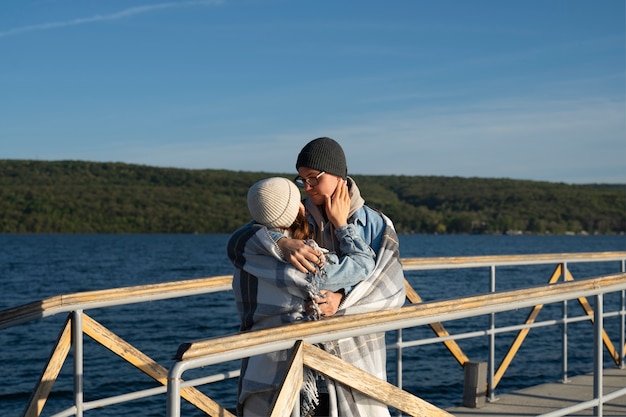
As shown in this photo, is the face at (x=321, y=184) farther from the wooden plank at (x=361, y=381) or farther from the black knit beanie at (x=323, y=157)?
the wooden plank at (x=361, y=381)

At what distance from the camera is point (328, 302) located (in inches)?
94.1

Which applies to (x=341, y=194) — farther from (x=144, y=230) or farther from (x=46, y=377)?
(x=144, y=230)

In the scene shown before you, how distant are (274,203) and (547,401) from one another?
11.1 ft

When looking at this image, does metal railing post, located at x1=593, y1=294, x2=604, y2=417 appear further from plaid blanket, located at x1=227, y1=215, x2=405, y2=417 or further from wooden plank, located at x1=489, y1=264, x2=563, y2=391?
wooden plank, located at x1=489, y1=264, x2=563, y2=391

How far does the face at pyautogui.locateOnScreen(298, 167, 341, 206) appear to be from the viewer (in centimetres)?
255

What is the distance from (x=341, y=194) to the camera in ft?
8.37

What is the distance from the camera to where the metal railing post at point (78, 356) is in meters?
3.33

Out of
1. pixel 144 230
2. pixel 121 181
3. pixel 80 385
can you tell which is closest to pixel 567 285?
pixel 80 385

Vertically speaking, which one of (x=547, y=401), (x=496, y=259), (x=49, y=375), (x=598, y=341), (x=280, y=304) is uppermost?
(x=280, y=304)

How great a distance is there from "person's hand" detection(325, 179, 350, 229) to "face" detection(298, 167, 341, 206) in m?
0.01

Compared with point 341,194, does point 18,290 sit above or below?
below

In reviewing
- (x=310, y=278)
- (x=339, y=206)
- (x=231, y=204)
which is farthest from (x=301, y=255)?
(x=231, y=204)

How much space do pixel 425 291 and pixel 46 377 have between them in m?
32.5

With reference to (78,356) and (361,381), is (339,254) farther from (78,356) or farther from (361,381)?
(78,356)
